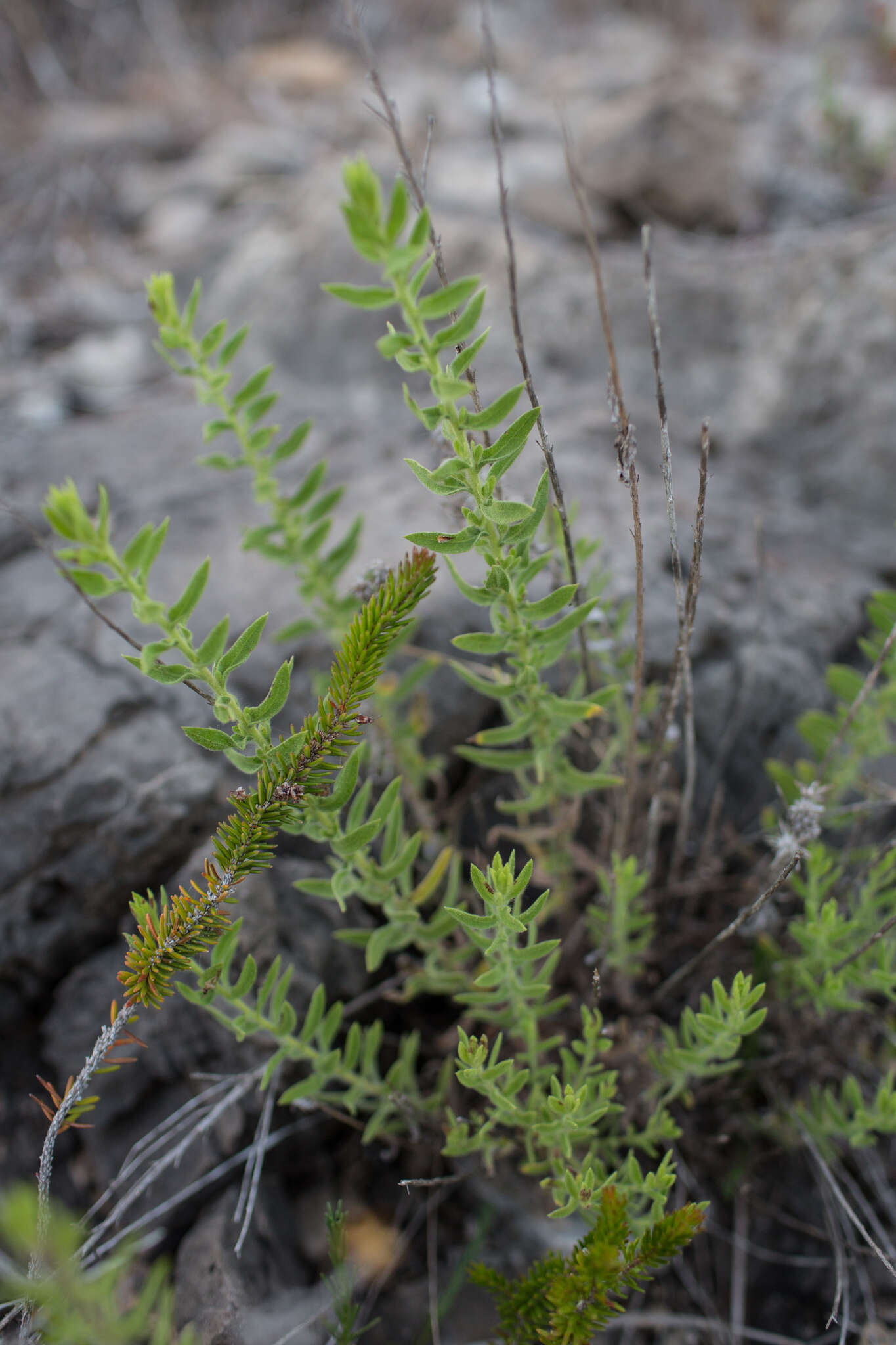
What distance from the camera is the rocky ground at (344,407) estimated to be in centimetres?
220

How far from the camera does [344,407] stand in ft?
12.2

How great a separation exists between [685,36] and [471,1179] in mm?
9011

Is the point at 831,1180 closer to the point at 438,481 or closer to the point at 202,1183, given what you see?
the point at 202,1183

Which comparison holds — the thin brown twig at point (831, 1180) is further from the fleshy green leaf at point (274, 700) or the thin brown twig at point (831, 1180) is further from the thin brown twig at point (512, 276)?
the fleshy green leaf at point (274, 700)

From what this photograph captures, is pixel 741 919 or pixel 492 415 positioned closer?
pixel 492 415

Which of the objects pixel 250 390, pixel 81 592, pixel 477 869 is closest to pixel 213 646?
pixel 81 592

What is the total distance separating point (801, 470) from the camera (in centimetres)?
342

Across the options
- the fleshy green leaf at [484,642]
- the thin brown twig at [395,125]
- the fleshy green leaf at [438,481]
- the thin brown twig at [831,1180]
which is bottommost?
the thin brown twig at [831,1180]

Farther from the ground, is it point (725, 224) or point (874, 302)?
point (725, 224)

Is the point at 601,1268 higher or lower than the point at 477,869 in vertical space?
lower

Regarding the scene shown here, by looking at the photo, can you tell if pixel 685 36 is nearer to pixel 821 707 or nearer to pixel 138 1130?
pixel 821 707

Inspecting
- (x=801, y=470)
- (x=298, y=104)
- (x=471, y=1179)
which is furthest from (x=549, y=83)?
(x=471, y=1179)

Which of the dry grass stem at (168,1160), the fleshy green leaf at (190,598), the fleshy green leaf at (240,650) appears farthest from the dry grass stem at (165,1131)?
the fleshy green leaf at (190,598)

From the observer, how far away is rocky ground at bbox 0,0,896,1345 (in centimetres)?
220
